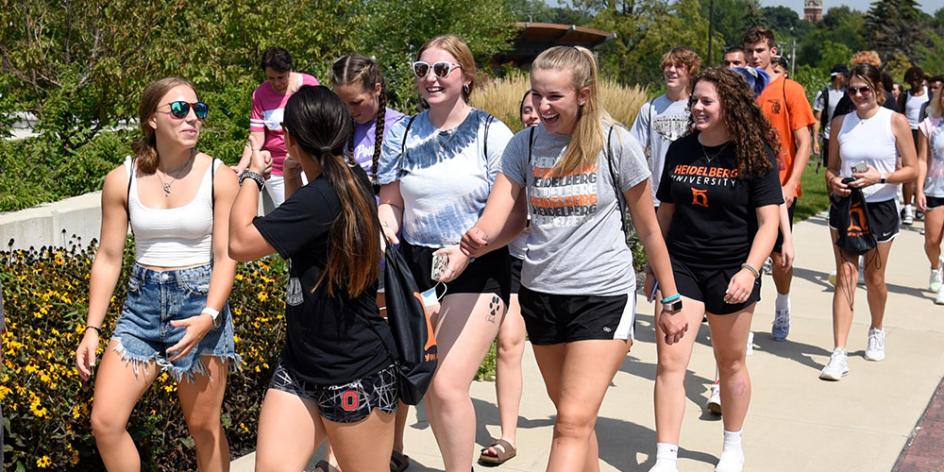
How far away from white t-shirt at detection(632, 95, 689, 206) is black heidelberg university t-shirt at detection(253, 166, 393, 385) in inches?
143

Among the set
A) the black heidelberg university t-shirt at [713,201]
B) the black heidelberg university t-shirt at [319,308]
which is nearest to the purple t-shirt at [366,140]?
the black heidelberg university t-shirt at [713,201]

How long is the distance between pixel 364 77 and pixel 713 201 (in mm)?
1675

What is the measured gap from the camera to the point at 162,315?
4.15 meters

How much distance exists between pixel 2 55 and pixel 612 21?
57.4 m

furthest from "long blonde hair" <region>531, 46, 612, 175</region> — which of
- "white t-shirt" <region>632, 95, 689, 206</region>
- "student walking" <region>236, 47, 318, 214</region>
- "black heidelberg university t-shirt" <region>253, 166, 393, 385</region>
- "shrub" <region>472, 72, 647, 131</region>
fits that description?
"shrub" <region>472, 72, 647, 131</region>

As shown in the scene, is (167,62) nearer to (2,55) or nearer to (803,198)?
(2,55)

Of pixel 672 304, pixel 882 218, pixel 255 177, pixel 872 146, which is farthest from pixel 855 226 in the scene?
pixel 255 177

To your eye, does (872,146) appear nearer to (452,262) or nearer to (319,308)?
(452,262)

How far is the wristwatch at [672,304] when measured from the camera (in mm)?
4266

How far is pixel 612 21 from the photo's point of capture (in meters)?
64.7

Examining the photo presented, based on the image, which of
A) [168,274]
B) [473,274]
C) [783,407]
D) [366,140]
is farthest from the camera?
[783,407]

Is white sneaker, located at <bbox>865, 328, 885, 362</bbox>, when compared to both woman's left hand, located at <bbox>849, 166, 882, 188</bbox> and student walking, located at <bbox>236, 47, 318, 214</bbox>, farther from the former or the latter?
Result: student walking, located at <bbox>236, 47, 318, 214</bbox>

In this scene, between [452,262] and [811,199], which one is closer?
[452,262]

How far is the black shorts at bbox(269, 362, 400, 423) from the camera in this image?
3551 mm
